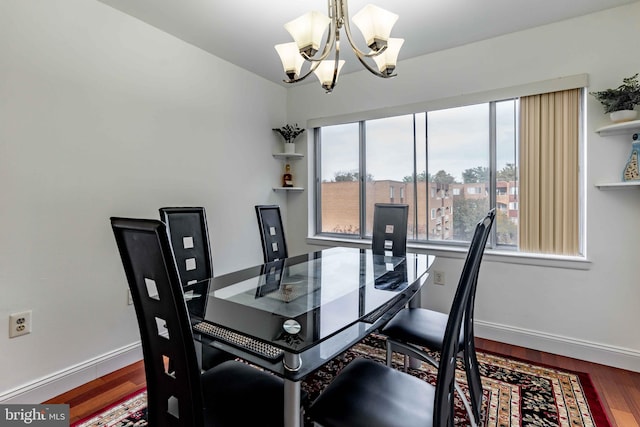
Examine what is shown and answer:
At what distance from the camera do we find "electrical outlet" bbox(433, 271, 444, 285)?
2.87 m

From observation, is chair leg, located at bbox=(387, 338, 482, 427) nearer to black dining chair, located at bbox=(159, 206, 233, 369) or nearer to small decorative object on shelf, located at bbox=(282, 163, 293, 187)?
black dining chair, located at bbox=(159, 206, 233, 369)

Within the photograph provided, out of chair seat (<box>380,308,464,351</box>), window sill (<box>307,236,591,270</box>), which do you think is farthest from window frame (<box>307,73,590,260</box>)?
chair seat (<box>380,308,464,351</box>)

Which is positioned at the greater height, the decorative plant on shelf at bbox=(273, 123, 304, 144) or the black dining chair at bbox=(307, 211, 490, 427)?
the decorative plant on shelf at bbox=(273, 123, 304, 144)

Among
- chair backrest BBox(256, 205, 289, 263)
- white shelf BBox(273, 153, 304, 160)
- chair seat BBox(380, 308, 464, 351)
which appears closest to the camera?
chair seat BBox(380, 308, 464, 351)

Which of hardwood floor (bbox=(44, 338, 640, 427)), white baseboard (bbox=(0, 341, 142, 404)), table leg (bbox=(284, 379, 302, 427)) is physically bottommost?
hardwood floor (bbox=(44, 338, 640, 427))

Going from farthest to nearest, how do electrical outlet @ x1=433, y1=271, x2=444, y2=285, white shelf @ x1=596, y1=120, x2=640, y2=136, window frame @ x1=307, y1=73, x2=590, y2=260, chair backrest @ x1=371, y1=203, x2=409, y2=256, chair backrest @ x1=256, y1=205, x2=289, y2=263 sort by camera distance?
electrical outlet @ x1=433, y1=271, x2=444, y2=285
chair backrest @ x1=371, y1=203, x2=409, y2=256
chair backrest @ x1=256, y1=205, x2=289, y2=263
window frame @ x1=307, y1=73, x2=590, y2=260
white shelf @ x1=596, y1=120, x2=640, y2=136

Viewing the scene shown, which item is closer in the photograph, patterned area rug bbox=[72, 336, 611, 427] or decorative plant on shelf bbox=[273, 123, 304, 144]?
patterned area rug bbox=[72, 336, 611, 427]

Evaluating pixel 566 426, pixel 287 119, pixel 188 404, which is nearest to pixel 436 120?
pixel 287 119

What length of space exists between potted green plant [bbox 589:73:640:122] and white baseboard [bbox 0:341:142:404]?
3.72 meters

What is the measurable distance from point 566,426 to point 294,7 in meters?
2.93

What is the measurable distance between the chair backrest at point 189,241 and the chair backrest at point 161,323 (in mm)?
878

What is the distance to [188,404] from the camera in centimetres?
90

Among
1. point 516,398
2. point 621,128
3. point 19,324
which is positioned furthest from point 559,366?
point 19,324

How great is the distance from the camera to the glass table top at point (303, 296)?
1.13m
